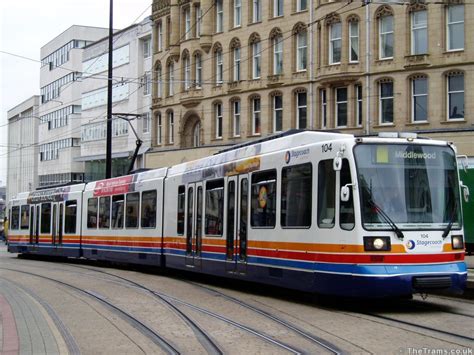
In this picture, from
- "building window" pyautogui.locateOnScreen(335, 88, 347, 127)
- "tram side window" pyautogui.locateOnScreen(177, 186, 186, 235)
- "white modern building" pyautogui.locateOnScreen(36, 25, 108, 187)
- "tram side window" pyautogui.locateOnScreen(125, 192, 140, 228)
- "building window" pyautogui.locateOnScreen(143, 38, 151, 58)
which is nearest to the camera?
"tram side window" pyautogui.locateOnScreen(177, 186, 186, 235)

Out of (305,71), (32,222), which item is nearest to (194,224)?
(32,222)

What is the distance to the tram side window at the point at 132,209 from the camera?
21555 millimetres

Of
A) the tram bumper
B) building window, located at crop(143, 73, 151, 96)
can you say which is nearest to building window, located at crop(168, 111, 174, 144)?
building window, located at crop(143, 73, 151, 96)

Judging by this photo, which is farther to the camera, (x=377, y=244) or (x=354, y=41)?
(x=354, y=41)

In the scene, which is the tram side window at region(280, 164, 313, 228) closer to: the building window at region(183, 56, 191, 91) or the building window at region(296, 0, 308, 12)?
the building window at region(296, 0, 308, 12)

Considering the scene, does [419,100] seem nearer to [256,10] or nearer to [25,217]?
[256,10]

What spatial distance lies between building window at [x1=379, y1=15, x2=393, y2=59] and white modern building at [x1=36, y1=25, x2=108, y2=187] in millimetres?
33999

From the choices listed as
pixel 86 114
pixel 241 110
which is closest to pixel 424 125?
pixel 241 110

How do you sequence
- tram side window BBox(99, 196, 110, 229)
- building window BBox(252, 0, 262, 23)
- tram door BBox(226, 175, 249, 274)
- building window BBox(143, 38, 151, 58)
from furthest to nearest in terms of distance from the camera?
building window BBox(143, 38, 151, 58), building window BBox(252, 0, 262, 23), tram side window BBox(99, 196, 110, 229), tram door BBox(226, 175, 249, 274)

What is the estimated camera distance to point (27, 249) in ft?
99.6

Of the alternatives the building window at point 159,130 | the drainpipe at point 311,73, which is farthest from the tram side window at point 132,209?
the building window at point 159,130

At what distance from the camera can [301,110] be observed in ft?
132

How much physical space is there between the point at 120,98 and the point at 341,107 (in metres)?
24.1

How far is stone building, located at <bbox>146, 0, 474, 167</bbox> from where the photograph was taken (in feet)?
113
